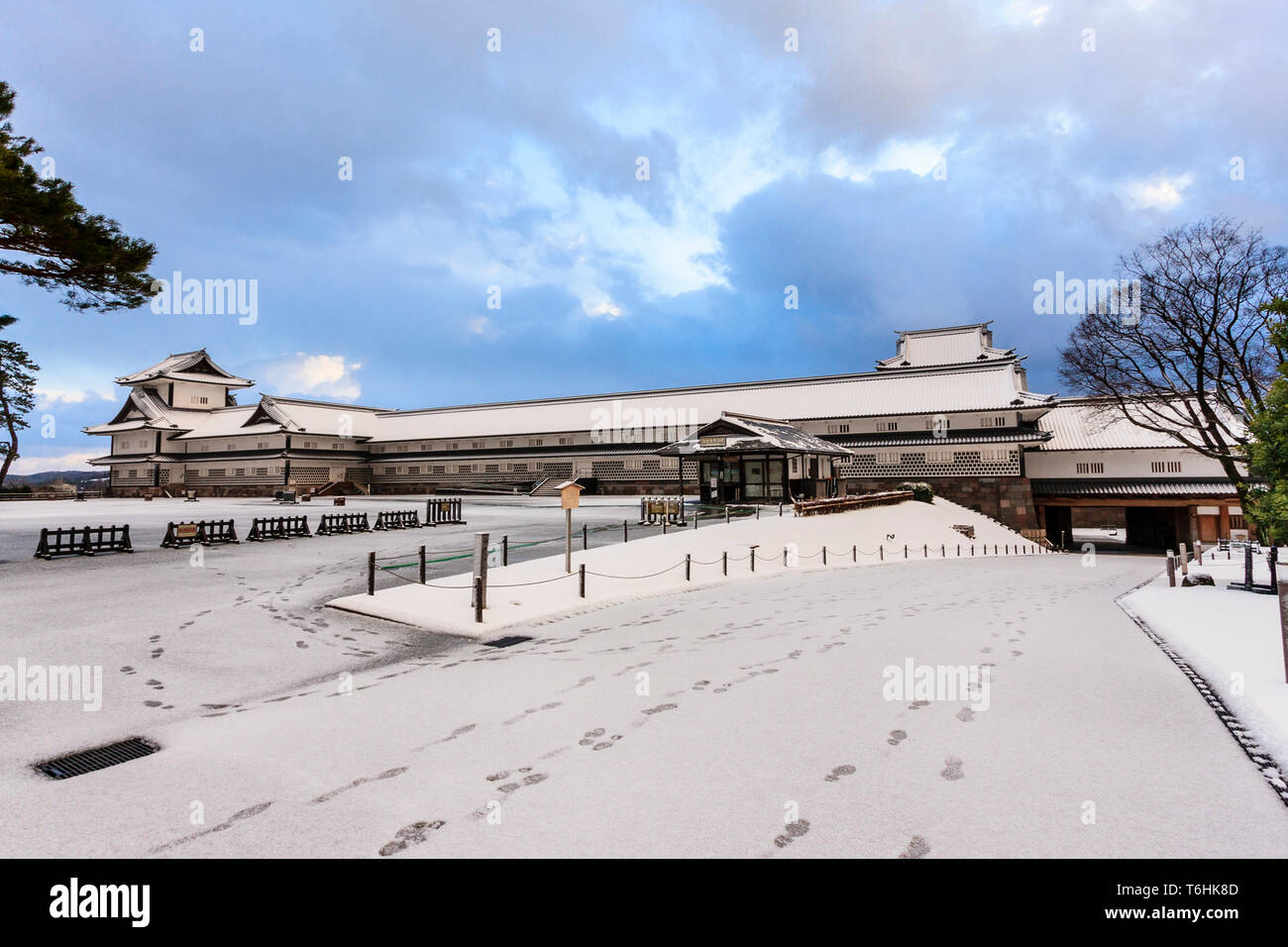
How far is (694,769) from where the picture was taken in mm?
4398

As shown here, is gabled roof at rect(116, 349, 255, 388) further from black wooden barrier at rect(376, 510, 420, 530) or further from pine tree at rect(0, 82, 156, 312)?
pine tree at rect(0, 82, 156, 312)

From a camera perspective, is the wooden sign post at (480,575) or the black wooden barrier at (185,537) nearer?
the wooden sign post at (480,575)

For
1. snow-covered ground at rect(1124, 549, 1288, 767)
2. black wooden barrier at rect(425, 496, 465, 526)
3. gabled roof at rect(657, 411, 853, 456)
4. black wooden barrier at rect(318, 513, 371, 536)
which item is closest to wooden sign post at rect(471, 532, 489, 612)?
snow-covered ground at rect(1124, 549, 1288, 767)

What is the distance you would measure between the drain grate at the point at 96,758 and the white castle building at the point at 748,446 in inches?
946

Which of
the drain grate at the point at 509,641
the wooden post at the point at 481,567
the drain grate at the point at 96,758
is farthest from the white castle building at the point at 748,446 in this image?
the drain grate at the point at 96,758

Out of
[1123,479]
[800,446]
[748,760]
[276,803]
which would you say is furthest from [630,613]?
[1123,479]

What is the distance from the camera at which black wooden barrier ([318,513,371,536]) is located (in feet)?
69.6

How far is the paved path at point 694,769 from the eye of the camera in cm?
350

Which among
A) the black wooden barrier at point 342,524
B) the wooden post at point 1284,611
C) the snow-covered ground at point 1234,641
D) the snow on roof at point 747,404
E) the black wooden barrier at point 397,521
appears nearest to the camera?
the snow-covered ground at point 1234,641

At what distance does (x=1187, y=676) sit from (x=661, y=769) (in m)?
6.26

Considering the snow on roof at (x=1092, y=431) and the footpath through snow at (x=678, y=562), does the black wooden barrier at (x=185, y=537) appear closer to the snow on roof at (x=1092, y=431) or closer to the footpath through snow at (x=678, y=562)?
the footpath through snow at (x=678, y=562)

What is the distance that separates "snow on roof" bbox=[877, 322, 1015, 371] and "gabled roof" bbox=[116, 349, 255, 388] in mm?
63070

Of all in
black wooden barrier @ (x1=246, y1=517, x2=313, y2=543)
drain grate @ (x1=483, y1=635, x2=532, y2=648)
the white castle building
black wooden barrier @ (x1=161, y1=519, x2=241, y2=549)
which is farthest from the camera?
the white castle building
